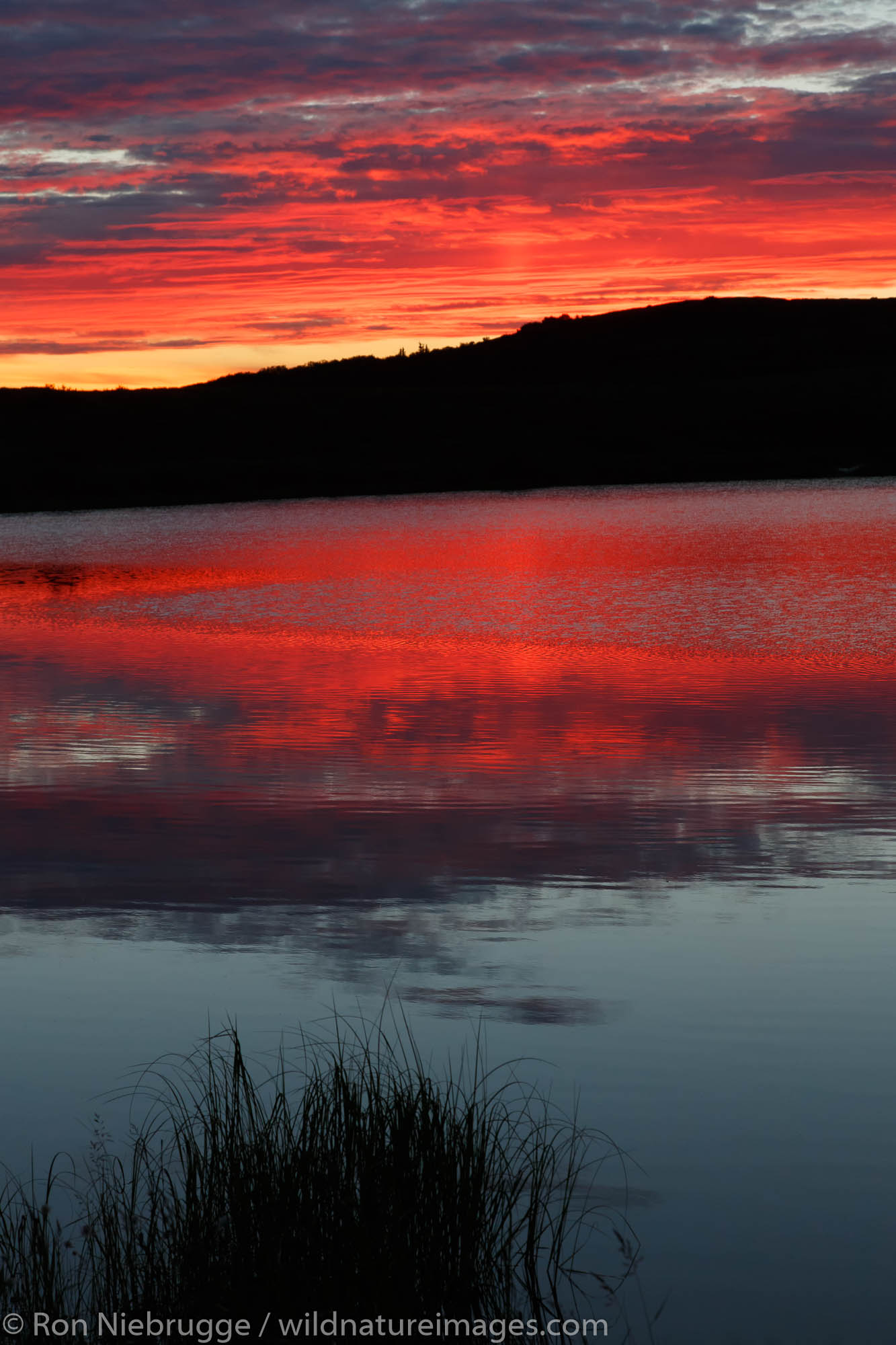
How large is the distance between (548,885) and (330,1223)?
4253 millimetres

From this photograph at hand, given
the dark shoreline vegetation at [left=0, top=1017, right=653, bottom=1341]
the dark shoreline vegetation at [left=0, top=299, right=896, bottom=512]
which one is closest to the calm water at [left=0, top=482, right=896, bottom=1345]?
the dark shoreline vegetation at [left=0, top=1017, right=653, bottom=1341]

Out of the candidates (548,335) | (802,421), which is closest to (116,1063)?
(802,421)

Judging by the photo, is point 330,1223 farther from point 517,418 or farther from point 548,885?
point 517,418

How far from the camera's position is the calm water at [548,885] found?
17.5 ft

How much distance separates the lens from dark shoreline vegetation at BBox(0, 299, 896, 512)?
8425 centimetres

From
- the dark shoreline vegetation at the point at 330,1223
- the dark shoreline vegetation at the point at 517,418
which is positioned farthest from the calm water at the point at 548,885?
the dark shoreline vegetation at the point at 517,418

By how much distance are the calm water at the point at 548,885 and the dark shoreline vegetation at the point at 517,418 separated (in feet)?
205

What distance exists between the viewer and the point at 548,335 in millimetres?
139750

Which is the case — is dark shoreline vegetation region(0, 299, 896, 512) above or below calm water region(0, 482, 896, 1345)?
above

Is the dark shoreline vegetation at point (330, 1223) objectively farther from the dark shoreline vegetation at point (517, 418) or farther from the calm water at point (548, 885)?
the dark shoreline vegetation at point (517, 418)

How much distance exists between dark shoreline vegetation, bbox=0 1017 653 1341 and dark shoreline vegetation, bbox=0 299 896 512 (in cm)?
7333

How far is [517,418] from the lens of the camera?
105250 millimetres

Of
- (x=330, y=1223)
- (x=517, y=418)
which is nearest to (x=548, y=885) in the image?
(x=330, y=1223)

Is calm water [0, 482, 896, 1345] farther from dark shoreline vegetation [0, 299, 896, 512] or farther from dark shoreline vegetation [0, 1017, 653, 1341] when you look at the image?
dark shoreline vegetation [0, 299, 896, 512]
